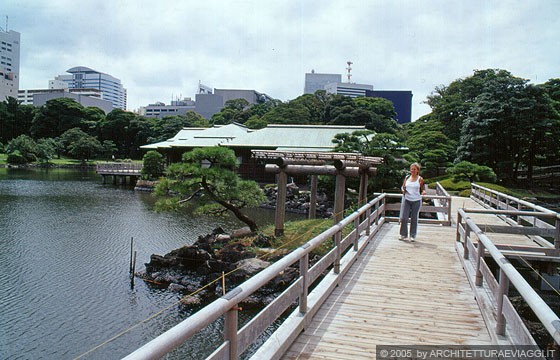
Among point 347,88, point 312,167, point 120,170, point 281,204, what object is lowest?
point 120,170

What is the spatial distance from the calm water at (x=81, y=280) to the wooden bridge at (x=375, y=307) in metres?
1.07

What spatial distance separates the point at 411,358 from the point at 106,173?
38719mm

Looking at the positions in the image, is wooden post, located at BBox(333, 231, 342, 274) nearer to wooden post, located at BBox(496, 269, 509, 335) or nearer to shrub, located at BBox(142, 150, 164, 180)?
wooden post, located at BBox(496, 269, 509, 335)

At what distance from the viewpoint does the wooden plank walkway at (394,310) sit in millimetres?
3797

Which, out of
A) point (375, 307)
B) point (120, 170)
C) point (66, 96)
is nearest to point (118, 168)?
point (120, 170)

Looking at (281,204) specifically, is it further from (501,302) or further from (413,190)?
(501,302)

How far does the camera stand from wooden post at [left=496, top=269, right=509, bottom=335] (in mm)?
3561

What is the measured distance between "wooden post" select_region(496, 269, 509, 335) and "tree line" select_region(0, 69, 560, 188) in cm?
1507

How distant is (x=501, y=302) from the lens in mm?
3594

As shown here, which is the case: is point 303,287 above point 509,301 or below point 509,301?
below

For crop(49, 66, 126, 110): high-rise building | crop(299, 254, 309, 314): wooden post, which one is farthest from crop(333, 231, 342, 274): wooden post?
crop(49, 66, 126, 110): high-rise building

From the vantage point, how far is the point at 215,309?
2.38 m

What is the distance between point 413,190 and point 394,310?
388 centimetres

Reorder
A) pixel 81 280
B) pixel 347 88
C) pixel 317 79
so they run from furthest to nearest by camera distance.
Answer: pixel 317 79 < pixel 347 88 < pixel 81 280
